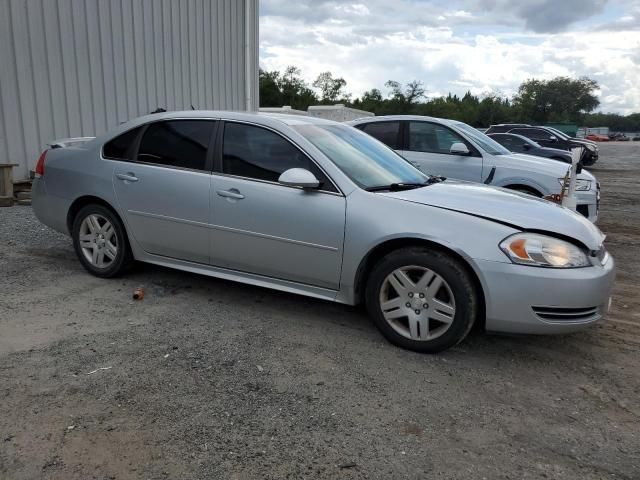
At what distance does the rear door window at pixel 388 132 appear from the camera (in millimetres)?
8062

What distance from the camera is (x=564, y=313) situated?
3.36 metres

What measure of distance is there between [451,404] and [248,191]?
2.13 meters

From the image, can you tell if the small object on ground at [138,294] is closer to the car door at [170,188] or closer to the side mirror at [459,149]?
the car door at [170,188]

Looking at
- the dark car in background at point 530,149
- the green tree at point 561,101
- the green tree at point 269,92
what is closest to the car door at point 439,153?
the dark car in background at point 530,149

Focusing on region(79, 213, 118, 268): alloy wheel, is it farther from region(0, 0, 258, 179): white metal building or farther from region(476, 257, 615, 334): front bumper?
region(0, 0, 258, 179): white metal building

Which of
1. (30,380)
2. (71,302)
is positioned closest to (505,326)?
(30,380)

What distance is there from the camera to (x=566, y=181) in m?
6.41

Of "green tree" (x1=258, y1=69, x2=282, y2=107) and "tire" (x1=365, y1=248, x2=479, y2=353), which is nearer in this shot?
"tire" (x1=365, y1=248, x2=479, y2=353)

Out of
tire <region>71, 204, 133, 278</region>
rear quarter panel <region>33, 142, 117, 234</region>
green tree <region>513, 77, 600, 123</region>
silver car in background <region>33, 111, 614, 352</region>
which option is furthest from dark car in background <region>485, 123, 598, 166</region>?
green tree <region>513, 77, 600, 123</region>

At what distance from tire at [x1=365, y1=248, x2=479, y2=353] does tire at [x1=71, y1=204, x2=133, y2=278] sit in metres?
2.39

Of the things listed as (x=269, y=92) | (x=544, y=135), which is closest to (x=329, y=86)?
(x=269, y=92)

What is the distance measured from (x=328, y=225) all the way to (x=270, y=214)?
48 cm

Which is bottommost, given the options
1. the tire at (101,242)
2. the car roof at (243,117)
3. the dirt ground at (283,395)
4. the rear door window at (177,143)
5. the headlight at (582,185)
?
the dirt ground at (283,395)

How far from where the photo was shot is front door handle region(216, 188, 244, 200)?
4133 millimetres
